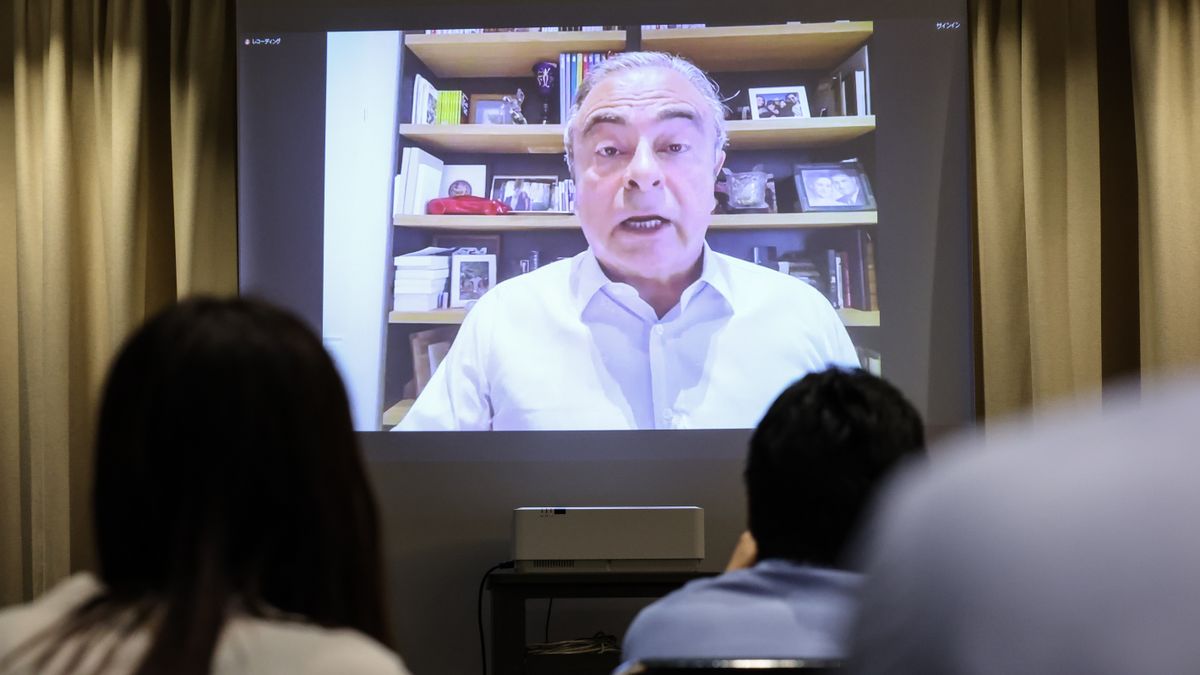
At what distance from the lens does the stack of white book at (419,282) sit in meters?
3.87

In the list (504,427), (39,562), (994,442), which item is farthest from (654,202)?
(994,442)

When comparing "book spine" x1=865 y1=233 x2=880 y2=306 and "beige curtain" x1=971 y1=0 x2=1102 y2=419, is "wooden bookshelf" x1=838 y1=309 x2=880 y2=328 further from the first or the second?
"beige curtain" x1=971 y1=0 x2=1102 y2=419

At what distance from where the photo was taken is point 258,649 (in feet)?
2.87

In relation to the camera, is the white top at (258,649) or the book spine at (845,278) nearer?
the white top at (258,649)

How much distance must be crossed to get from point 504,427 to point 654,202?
2.81 ft

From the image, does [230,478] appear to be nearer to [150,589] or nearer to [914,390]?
[150,589]

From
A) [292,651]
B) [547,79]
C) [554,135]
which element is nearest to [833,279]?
[554,135]

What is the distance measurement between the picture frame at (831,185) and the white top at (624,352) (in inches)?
10.5

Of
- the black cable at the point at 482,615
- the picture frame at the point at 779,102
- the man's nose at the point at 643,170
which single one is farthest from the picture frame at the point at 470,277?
the picture frame at the point at 779,102

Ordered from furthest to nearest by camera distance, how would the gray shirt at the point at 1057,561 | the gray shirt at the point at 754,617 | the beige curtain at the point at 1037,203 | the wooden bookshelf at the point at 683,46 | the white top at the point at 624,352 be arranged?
1. the wooden bookshelf at the point at 683,46
2. the white top at the point at 624,352
3. the beige curtain at the point at 1037,203
4. the gray shirt at the point at 754,617
5. the gray shirt at the point at 1057,561

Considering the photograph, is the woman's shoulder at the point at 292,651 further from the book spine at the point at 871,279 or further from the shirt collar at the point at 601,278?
the book spine at the point at 871,279

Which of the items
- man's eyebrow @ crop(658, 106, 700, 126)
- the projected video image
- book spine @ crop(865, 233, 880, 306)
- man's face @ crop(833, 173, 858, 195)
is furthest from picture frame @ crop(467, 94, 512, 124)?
book spine @ crop(865, 233, 880, 306)

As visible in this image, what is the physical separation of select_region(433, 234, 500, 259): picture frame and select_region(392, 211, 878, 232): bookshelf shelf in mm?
22

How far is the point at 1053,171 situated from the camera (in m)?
3.73
